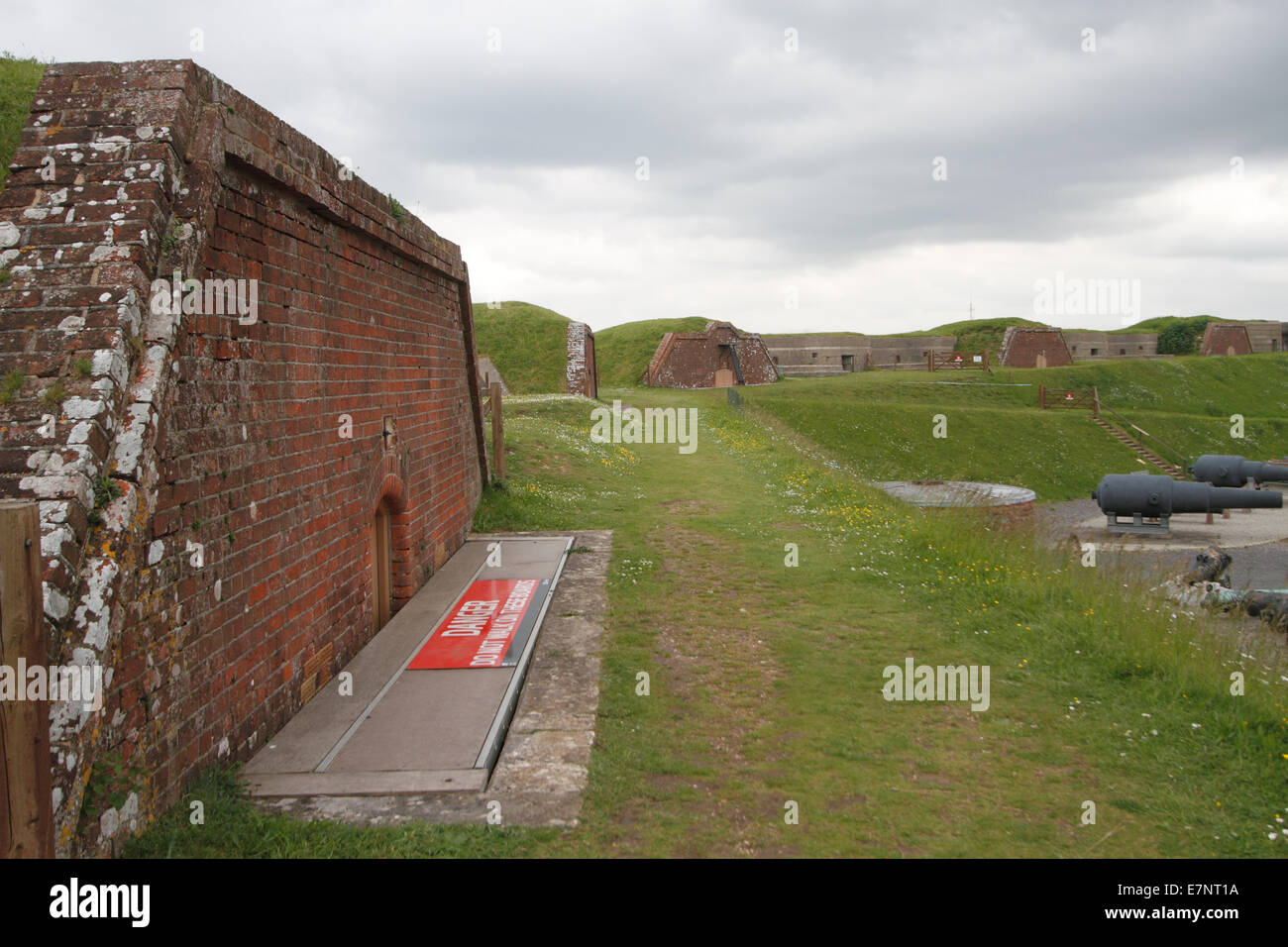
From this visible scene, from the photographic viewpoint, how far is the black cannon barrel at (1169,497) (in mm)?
19984

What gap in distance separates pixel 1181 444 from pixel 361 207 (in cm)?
4074

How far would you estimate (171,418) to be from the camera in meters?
4.25

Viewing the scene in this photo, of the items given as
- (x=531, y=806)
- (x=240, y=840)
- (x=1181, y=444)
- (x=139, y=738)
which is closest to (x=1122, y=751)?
(x=531, y=806)

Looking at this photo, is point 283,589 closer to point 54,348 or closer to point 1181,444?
point 54,348

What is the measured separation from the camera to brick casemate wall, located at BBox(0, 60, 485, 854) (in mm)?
3623

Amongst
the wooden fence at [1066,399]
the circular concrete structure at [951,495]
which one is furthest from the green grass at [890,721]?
the wooden fence at [1066,399]

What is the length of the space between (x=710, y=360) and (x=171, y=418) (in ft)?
138

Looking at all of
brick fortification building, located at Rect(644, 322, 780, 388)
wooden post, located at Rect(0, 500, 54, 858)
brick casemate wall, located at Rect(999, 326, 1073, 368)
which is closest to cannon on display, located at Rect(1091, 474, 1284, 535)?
wooden post, located at Rect(0, 500, 54, 858)

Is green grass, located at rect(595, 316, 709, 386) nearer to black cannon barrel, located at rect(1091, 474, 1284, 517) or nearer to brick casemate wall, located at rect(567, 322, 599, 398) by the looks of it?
brick casemate wall, located at rect(567, 322, 599, 398)

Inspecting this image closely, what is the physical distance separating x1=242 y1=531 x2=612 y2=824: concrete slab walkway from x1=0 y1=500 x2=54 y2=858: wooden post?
1.88 meters

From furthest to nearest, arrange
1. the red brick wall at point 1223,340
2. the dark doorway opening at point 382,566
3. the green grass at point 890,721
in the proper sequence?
1. the red brick wall at point 1223,340
2. the dark doorway opening at point 382,566
3. the green grass at point 890,721

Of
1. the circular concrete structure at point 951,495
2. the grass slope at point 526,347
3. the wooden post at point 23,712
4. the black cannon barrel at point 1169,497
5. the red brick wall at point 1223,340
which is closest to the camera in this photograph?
the wooden post at point 23,712

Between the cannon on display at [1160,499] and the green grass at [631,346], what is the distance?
27.0m

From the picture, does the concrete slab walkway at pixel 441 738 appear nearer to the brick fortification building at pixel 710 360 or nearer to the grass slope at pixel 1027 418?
the grass slope at pixel 1027 418
